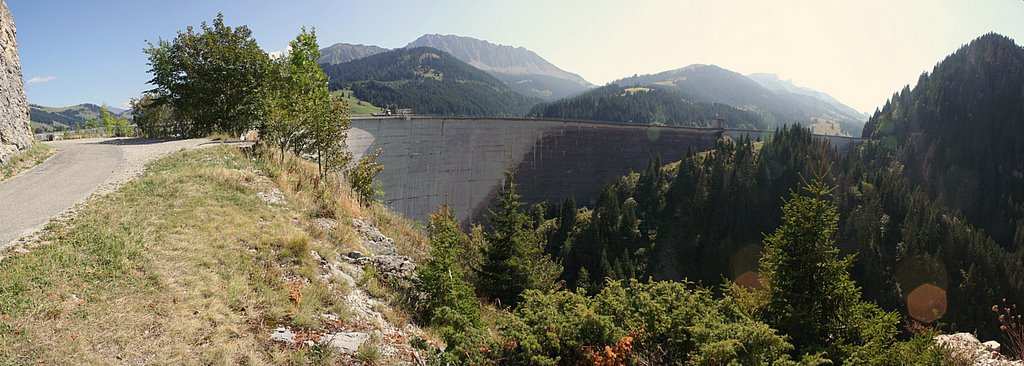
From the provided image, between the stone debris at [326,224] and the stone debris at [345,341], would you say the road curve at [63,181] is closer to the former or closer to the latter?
the stone debris at [326,224]

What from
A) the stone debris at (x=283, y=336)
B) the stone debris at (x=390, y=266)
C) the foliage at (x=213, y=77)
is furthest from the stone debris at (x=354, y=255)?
the foliage at (x=213, y=77)

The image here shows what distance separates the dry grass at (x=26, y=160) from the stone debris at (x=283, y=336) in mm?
10360

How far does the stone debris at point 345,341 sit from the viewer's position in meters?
5.95

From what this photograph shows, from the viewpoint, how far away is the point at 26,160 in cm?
1305

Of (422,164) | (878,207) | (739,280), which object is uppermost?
(422,164)

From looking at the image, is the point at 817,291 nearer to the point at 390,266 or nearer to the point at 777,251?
the point at 777,251

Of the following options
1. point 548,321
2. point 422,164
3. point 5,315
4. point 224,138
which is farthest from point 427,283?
point 422,164

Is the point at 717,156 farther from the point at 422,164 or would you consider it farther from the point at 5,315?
the point at 5,315

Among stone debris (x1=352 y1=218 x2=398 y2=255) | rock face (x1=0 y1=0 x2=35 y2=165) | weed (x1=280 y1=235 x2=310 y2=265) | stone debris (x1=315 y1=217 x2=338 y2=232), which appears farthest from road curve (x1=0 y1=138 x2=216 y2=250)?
stone debris (x1=352 y1=218 x2=398 y2=255)

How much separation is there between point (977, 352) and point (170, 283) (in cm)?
1235

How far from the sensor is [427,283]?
852cm

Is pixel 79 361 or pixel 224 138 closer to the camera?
pixel 79 361

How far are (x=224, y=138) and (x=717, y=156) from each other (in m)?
66.9

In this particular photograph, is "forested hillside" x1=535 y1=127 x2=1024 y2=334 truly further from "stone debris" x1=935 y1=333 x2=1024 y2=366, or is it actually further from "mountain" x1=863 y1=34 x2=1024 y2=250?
"stone debris" x1=935 y1=333 x2=1024 y2=366
